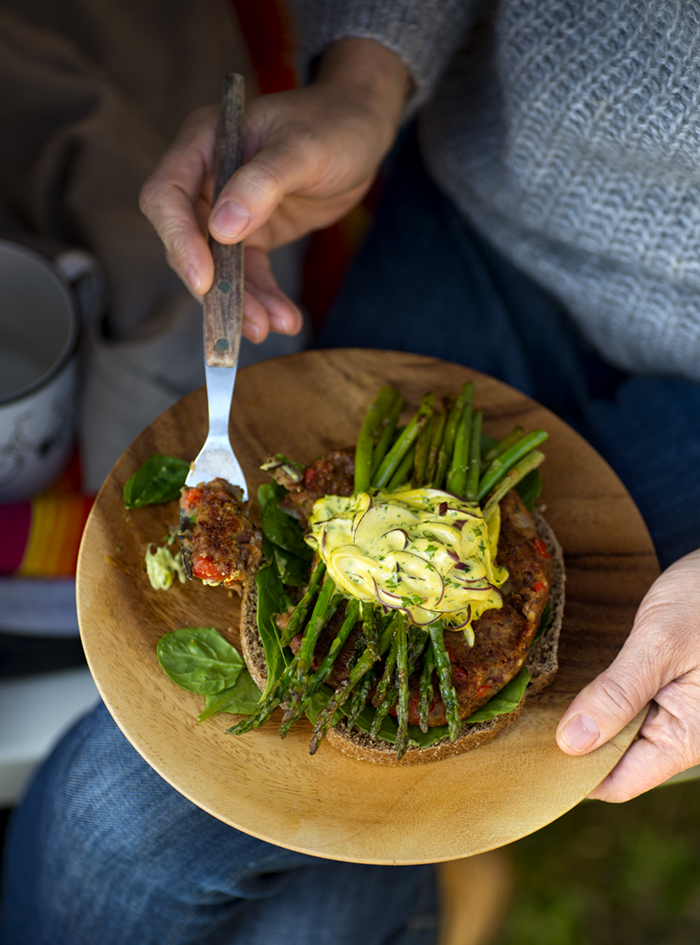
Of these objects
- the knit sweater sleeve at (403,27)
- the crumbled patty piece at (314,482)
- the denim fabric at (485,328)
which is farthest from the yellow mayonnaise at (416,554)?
the knit sweater sleeve at (403,27)

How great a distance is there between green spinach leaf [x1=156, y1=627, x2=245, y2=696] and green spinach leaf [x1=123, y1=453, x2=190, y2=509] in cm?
38

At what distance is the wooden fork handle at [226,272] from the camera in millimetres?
1900

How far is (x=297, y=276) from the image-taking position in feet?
10.5

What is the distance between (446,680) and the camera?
5.49 feet

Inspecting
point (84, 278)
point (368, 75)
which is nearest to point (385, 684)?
point (84, 278)

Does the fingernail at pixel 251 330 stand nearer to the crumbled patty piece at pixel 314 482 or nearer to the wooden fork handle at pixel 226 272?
the wooden fork handle at pixel 226 272

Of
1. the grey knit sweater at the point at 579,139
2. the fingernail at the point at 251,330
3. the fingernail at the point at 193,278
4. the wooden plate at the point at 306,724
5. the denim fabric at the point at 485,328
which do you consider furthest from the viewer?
the denim fabric at the point at 485,328

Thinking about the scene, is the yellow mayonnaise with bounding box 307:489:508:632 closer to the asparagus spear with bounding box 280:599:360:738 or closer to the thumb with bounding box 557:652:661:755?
the asparagus spear with bounding box 280:599:360:738

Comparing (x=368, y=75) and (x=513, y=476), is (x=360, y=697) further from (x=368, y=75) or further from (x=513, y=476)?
(x=368, y=75)

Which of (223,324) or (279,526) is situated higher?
(223,324)

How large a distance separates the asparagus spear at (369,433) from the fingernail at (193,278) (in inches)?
23.6

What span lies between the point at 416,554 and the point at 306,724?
20.4 inches

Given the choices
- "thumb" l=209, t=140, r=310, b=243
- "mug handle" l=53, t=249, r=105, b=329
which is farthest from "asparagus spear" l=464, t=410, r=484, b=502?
"mug handle" l=53, t=249, r=105, b=329

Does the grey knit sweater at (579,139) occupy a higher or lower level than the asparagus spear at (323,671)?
higher
